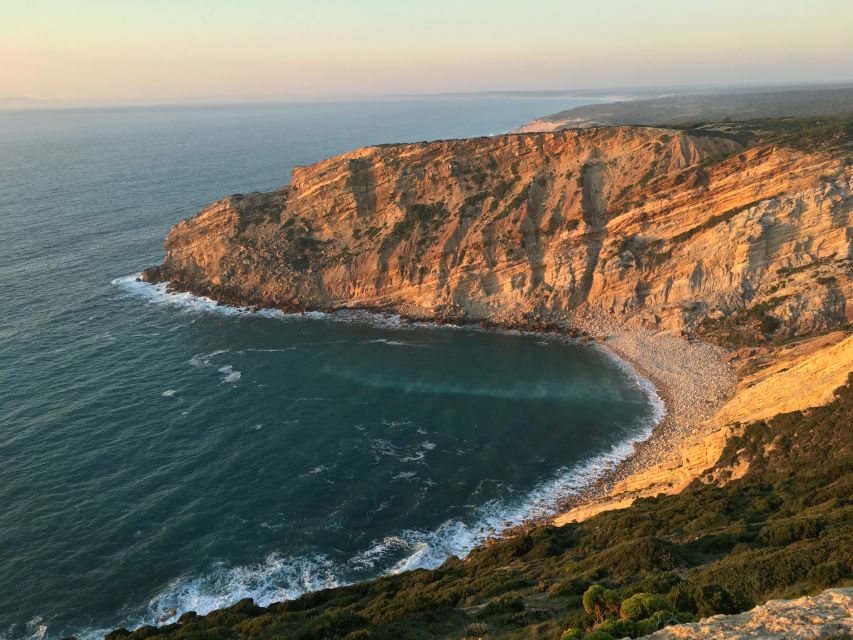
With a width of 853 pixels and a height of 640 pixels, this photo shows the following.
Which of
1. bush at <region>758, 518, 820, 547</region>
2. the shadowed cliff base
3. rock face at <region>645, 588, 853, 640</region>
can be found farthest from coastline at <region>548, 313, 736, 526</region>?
rock face at <region>645, 588, 853, 640</region>

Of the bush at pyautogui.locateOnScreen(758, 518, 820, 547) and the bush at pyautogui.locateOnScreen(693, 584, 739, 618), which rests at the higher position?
the bush at pyautogui.locateOnScreen(693, 584, 739, 618)

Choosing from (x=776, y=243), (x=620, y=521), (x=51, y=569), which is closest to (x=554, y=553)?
(x=620, y=521)

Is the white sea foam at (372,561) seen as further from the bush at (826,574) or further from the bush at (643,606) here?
the bush at (826,574)

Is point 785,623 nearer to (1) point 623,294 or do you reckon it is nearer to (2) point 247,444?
(2) point 247,444

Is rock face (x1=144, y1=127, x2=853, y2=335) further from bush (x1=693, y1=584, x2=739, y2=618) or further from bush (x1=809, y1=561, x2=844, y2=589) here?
bush (x1=693, y1=584, x2=739, y2=618)

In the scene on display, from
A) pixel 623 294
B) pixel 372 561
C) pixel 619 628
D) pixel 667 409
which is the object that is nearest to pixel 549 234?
pixel 623 294
